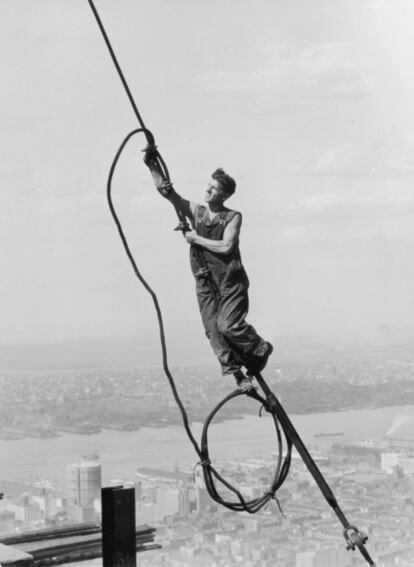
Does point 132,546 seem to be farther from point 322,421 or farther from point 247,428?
point 322,421

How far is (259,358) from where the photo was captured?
3748mm

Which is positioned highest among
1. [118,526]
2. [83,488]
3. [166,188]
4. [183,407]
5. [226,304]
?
[166,188]

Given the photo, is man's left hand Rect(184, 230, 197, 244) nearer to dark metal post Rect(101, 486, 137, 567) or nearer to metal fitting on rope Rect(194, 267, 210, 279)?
metal fitting on rope Rect(194, 267, 210, 279)

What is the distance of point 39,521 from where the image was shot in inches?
211

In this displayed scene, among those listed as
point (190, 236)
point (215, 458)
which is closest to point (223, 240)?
point (190, 236)

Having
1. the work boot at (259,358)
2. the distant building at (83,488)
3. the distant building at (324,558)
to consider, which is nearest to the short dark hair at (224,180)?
the work boot at (259,358)

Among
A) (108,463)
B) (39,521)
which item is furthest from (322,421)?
(39,521)

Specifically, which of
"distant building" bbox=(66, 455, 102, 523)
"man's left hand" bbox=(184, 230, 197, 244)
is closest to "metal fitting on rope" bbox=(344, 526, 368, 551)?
"man's left hand" bbox=(184, 230, 197, 244)

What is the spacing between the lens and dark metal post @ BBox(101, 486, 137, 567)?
379 centimetres

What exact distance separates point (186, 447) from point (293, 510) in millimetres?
585

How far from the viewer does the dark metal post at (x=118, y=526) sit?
3.79m

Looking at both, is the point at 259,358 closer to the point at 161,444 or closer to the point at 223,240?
the point at 223,240

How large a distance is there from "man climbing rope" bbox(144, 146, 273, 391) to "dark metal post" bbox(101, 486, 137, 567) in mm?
552

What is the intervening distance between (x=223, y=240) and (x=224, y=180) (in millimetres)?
207
